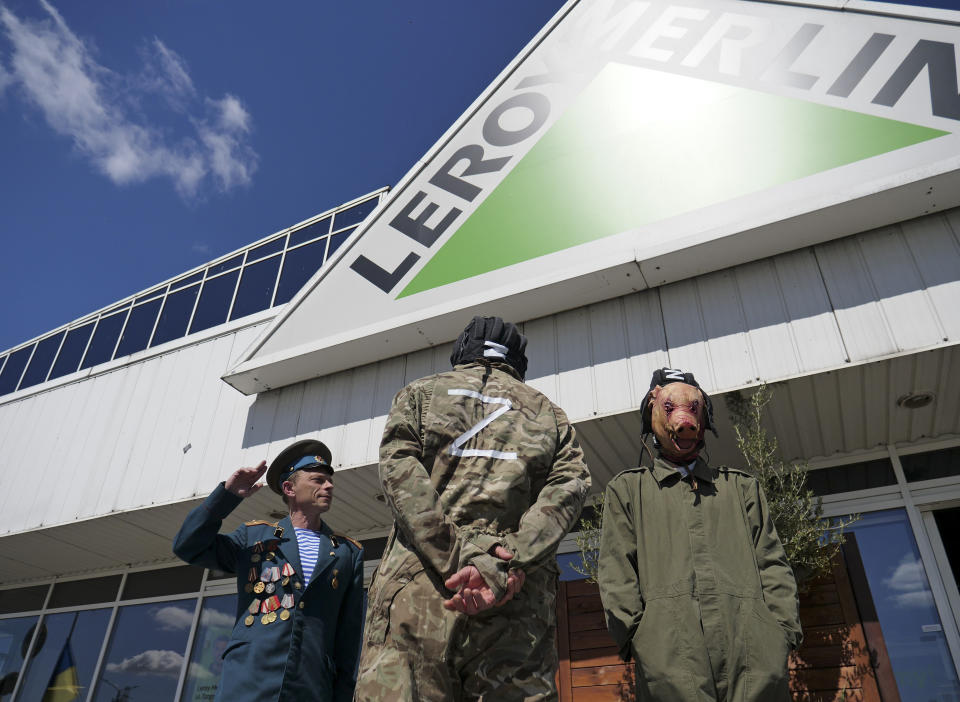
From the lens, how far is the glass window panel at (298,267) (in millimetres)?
8695

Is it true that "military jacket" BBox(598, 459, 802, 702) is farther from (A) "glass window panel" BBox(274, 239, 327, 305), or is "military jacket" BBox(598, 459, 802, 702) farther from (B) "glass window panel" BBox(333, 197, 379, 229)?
(B) "glass window panel" BBox(333, 197, 379, 229)

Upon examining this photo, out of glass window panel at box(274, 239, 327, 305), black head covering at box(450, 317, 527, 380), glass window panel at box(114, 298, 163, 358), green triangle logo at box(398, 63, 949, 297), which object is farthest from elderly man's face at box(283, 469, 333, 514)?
glass window panel at box(114, 298, 163, 358)

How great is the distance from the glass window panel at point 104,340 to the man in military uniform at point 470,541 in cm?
936

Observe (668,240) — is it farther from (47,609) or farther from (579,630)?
(47,609)

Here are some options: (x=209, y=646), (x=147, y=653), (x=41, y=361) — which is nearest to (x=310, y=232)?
(x=209, y=646)

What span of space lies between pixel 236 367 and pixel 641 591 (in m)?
4.94

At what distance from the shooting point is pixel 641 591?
249 centimetres

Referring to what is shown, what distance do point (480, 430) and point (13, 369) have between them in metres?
13.1

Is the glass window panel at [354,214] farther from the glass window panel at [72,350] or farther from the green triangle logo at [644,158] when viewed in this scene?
the glass window panel at [72,350]

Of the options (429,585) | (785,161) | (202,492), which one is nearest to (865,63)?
(785,161)

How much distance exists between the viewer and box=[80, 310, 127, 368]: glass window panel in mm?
9805

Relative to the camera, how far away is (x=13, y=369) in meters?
11.7

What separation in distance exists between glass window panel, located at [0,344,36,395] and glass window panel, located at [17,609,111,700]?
445cm

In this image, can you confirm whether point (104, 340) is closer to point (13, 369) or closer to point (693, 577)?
point (13, 369)
